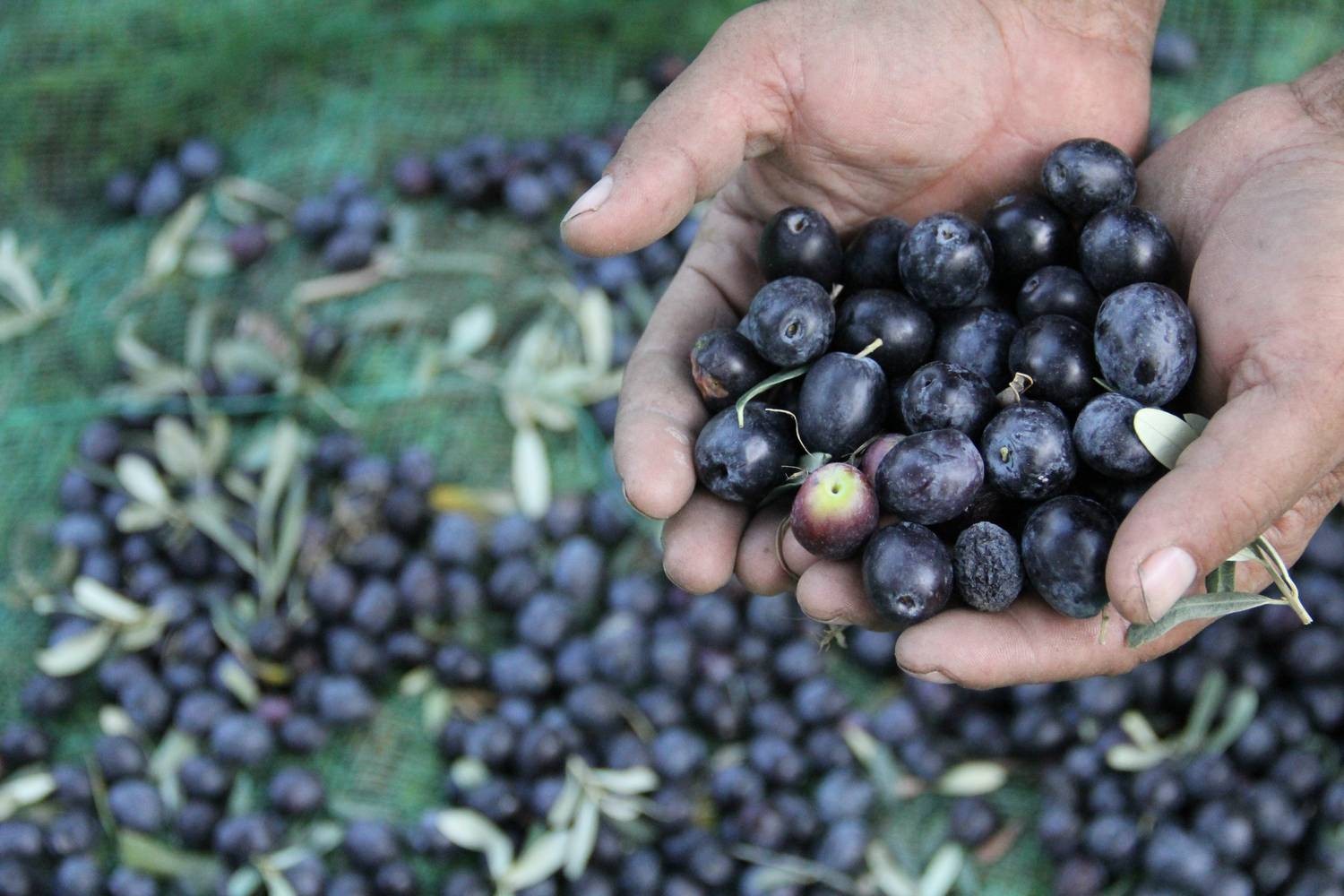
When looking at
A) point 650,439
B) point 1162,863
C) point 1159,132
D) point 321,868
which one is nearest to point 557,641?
point 321,868

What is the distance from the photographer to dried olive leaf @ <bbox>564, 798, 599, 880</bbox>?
2809 millimetres

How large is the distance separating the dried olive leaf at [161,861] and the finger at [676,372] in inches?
60.6

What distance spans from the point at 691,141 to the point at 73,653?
82.8 inches

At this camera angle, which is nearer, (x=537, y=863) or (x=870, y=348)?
(x=870, y=348)

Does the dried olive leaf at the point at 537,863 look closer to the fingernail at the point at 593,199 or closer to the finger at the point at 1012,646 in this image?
the finger at the point at 1012,646

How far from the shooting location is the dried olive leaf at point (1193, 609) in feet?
6.02

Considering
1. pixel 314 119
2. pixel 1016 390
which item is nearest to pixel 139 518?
pixel 314 119

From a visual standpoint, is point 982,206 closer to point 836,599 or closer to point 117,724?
point 836,599

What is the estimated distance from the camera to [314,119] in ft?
13.8

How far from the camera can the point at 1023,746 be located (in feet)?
9.80

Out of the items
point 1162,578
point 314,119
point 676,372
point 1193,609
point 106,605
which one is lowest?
point 106,605

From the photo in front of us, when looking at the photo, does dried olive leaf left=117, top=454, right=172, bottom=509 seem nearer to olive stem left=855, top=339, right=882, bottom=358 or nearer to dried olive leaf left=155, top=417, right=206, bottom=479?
dried olive leaf left=155, top=417, right=206, bottom=479

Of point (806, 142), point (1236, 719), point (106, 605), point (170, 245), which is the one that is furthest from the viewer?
point (170, 245)

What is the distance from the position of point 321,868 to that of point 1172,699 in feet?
6.89
